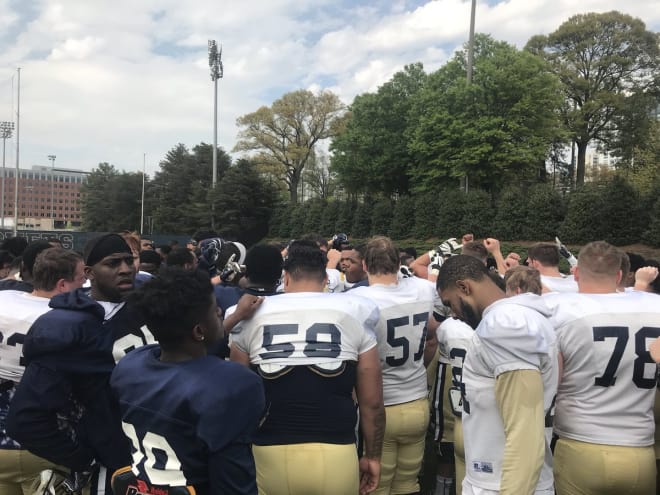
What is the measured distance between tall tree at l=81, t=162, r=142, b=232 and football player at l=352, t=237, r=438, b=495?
77.0m

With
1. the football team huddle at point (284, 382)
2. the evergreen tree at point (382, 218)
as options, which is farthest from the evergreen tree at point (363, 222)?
the football team huddle at point (284, 382)

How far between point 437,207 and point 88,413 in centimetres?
3406

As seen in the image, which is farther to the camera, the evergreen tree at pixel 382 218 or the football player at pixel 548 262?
the evergreen tree at pixel 382 218

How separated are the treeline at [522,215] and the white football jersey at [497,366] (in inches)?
1010

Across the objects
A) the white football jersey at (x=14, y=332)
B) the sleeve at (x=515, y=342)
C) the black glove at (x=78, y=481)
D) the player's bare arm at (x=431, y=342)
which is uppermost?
the sleeve at (x=515, y=342)

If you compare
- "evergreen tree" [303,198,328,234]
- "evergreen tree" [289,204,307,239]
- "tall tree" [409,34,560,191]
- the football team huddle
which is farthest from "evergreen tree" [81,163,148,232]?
the football team huddle

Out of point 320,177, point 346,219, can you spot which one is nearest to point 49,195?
point 320,177

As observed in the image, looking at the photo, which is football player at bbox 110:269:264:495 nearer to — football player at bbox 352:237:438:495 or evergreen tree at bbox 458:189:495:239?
football player at bbox 352:237:438:495

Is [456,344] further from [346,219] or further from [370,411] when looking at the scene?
[346,219]

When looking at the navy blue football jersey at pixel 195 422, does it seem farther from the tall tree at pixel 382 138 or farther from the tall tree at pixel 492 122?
the tall tree at pixel 382 138

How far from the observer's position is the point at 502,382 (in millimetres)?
2393

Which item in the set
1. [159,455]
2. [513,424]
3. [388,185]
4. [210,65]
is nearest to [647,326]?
[513,424]

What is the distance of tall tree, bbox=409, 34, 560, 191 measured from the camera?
35281 millimetres

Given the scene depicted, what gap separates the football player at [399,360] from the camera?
410 centimetres
